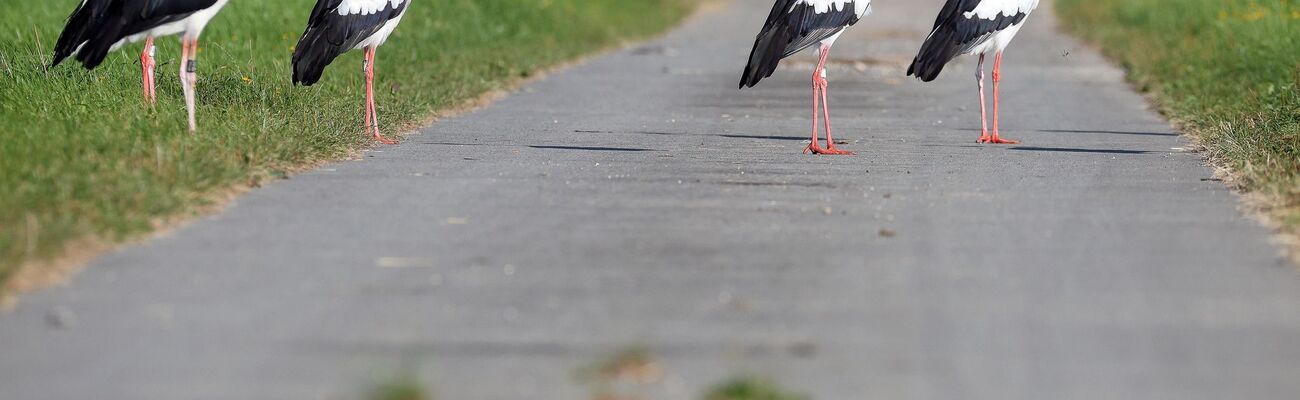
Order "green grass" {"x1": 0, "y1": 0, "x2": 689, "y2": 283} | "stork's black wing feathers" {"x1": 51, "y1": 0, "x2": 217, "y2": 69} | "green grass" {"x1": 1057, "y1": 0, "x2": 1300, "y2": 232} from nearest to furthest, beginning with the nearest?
"green grass" {"x1": 0, "y1": 0, "x2": 689, "y2": 283} → "green grass" {"x1": 1057, "y1": 0, "x2": 1300, "y2": 232} → "stork's black wing feathers" {"x1": 51, "y1": 0, "x2": 217, "y2": 69}

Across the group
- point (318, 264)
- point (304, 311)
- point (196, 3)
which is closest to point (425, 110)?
point (196, 3)

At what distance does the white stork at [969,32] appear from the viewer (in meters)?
14.0

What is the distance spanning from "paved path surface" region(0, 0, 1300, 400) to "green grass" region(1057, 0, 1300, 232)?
0.37 meters

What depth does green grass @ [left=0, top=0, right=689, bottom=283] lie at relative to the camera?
860 cm

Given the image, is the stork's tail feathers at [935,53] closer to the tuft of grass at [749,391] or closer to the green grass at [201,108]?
the green grass at [201,108]

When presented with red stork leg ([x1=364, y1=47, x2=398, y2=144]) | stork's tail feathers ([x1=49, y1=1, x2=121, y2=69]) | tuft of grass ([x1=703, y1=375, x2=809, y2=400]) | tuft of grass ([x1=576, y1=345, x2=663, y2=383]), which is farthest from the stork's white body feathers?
tuft of grass ([x1=703, y1=375, x2=809, y2=400])

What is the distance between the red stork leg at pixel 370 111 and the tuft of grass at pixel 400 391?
7481mm

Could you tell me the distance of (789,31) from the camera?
13273mm

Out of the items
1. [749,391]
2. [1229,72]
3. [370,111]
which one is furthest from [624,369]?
[1229,72]

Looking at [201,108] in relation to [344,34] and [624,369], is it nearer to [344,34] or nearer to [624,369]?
[344,34]

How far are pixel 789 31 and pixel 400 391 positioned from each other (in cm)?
825

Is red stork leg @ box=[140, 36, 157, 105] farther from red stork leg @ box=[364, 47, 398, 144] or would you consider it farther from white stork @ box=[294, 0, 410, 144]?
red stork leg @ box=[364, 47, 398, 144]

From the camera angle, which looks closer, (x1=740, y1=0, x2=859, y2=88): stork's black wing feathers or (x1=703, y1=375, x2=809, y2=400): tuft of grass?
(x1=703, y1=375, x2=809, y2=400): tuft of grass

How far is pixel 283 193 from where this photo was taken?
9.95m
